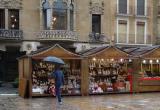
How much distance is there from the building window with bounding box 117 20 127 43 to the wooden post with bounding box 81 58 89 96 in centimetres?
1617

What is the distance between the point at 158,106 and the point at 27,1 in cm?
2135

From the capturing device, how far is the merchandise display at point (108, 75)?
83.7ft

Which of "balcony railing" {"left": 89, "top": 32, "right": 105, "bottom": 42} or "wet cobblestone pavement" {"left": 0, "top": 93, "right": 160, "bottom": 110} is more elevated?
"balcony railing" {"left": 89, "top": 32, "right": 105, "bottom": 42}

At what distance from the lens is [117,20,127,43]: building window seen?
40.7 m

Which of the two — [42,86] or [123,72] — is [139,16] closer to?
[123,72]

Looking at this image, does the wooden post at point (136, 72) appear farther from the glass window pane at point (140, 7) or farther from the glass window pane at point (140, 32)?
the glass window pane at point (140, 7)

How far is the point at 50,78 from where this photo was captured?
955 inches

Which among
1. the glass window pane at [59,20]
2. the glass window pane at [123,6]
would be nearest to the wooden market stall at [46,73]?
the glass window pane at [59,20]

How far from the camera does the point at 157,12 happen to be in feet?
140

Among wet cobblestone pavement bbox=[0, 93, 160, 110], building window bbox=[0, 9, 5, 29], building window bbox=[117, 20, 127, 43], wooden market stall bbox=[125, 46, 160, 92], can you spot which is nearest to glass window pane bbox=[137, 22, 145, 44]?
building window bbox=[117, 20, 127, 43]

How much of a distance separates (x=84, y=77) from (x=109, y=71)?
212 cm

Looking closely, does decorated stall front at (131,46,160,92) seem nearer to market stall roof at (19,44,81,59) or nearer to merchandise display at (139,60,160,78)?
merchandise display at (139,60,160,78)

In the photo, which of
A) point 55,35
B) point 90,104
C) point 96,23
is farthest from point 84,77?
point 96,23

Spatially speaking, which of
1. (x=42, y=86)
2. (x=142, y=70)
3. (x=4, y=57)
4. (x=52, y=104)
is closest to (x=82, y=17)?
(x=4, y=57)
